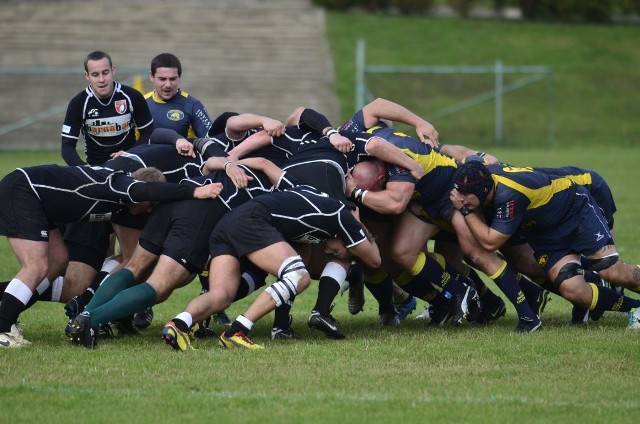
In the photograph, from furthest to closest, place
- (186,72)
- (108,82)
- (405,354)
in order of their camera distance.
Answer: (186,72)
(108,82)
(405,354)

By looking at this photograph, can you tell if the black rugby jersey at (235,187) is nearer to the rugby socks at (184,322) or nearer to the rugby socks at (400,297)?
the rugby socks at (184,322)

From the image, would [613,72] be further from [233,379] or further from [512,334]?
[233,379]

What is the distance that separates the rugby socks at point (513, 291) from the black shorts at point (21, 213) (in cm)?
364

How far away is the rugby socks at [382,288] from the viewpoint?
9.66m

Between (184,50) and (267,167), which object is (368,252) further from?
(184,50)

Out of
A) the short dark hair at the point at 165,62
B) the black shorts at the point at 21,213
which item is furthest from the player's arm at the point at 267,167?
the short dark hair at the point at 165,62

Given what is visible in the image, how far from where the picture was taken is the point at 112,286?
851 centimetres

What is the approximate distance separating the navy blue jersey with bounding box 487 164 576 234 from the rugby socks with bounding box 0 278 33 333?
12.2ft

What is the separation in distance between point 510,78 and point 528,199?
2777 centimetres

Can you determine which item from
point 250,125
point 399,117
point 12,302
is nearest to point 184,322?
point 12,302

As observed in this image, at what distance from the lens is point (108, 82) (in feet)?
32.8

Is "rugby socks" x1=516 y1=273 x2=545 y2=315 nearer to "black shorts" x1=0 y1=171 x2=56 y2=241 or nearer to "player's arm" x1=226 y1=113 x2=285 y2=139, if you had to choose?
"player's arm" x1=226 y1=113 x2=285 y2=139

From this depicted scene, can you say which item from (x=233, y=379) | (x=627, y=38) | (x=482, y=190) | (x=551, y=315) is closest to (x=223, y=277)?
(x=233, y=379)

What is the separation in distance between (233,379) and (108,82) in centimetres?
A: 405
